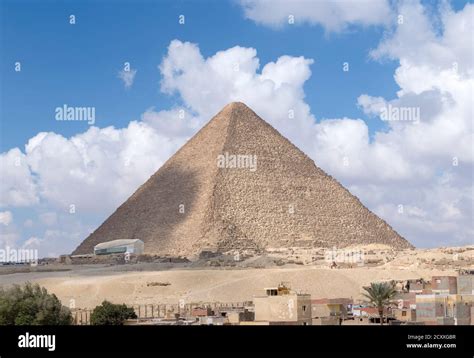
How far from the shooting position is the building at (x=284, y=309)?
105 feet

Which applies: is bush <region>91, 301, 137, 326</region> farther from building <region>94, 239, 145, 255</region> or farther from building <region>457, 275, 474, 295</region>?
building <region>94, 239, 145, 255</region>

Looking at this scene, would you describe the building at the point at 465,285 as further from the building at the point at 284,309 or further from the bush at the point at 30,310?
the bush at the point at 30,310

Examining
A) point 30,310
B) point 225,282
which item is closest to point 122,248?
point 225,282

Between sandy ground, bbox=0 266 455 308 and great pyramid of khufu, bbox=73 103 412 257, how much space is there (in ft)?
122

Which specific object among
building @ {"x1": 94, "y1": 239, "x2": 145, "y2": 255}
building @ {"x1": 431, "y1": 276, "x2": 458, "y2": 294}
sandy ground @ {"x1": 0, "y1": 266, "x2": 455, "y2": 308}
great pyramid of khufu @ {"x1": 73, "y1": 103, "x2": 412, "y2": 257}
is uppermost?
great pyramid of khufu @ {"x1": 73, "y1": 103, "x2": 412, "y2": 257}

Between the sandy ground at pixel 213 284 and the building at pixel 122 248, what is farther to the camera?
the building at pixel 122 248

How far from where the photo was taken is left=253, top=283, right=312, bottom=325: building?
31891mm

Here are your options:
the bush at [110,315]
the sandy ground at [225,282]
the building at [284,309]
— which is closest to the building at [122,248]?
the sandy ground at [225,282]

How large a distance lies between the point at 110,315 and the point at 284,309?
8.20m

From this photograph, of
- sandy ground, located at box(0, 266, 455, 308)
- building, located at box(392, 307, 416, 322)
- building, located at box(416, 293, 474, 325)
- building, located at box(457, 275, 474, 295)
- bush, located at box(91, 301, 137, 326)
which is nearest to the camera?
building, located at box(416, 293, 474, 325)

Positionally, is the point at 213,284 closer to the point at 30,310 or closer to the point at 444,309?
the point at 444,309

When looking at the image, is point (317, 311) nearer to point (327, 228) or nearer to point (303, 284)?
point (303, 284)

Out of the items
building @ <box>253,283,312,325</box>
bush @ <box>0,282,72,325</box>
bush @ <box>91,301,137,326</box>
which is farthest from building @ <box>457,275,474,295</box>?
bush @ <box>0,282,72,325</box>

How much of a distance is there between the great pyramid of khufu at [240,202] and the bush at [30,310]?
69.4m
